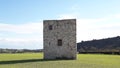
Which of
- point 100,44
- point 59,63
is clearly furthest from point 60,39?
point 100,44

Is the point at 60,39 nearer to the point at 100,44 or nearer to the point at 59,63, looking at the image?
the point at 59,63

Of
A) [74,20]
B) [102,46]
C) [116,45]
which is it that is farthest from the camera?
[102,46]

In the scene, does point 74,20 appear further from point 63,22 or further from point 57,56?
point 57,56

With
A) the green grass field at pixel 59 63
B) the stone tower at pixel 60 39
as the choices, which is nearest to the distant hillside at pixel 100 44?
the stone tower at pixel 60 39

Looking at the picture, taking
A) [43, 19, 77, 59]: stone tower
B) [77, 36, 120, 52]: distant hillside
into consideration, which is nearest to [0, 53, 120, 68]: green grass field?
[43, 19, 77, 59]: stone tower

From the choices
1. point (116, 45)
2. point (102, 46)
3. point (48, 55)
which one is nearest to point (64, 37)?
point (48, 55)

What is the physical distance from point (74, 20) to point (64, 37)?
2185 mm

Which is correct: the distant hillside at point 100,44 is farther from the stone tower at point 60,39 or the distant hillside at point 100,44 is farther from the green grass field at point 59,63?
the green grass field at point 59,63

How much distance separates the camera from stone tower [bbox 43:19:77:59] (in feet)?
107

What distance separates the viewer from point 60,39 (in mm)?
33031

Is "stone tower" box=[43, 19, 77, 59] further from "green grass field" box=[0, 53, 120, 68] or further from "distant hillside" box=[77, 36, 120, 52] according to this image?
"distant hillside" box=[77, 36, 120, 52]

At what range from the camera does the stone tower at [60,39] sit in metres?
32.5

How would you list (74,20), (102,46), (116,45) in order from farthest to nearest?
(102,46) → (116,45) → (74,20)

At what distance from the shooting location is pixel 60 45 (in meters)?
33.1
